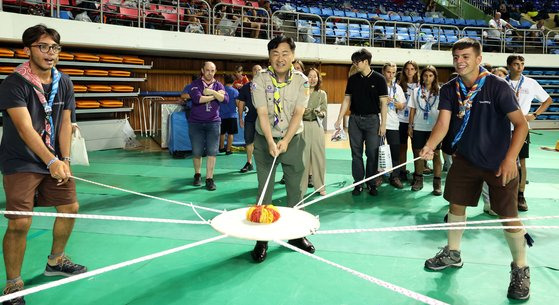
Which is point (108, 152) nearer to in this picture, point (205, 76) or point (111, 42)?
point (111, 42)

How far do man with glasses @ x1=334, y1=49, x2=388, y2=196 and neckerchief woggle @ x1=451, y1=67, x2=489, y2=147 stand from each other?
2.44 metres

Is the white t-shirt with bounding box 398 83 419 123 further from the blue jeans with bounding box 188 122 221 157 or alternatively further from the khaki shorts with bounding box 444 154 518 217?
the khaki shorts with bounding box 444 154 518 217

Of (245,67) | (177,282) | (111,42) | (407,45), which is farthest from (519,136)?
(407,45)

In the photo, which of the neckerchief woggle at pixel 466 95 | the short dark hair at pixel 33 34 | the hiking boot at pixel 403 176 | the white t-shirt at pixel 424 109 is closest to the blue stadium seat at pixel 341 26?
the hiking boot at pixel 403 176

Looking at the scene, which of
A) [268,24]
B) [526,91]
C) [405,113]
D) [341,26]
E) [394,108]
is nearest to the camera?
[526,91]

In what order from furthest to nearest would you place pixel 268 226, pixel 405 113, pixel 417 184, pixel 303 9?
→ pixel 303 9
pixel 405 113
pixel 417 184
pixel 268 226

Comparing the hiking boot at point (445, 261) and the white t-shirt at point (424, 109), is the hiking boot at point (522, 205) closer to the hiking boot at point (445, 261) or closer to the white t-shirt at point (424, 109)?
the white t-shirt at point (424, 109)

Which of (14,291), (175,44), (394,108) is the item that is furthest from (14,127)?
(175,44)

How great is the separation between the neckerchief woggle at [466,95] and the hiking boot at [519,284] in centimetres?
98

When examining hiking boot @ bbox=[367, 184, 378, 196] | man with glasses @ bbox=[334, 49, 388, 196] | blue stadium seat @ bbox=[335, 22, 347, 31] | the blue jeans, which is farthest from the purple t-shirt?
blue stadium seat @ bbox=[335, 22, 347, 31]

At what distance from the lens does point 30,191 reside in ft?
9.46

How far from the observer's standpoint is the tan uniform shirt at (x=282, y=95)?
3627mm

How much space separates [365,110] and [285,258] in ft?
8.79

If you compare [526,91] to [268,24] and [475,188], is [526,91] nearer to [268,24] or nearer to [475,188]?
[475,188]
